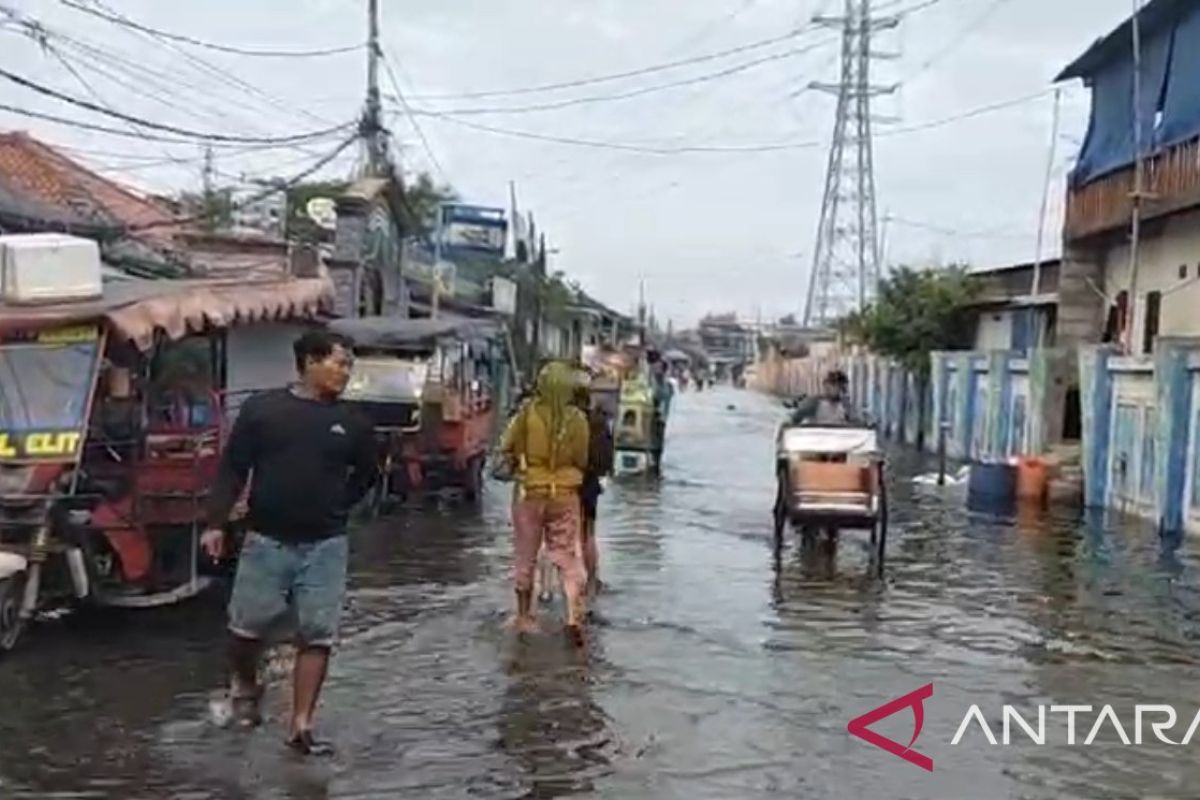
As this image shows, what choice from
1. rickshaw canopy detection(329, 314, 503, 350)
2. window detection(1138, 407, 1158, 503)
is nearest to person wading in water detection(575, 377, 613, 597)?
rickshaw canopy detection(329, 314, 503, 350)

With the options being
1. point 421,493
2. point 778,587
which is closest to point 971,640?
point 778,587

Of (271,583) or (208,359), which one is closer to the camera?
(271,583)

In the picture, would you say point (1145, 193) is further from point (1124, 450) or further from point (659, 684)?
point (659, 684)

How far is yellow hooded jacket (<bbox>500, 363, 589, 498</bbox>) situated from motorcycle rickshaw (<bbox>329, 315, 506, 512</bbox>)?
30.4 ft

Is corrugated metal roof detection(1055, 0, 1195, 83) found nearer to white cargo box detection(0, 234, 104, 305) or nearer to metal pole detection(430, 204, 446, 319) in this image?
metal pole detection(430, 204, 446, 319)

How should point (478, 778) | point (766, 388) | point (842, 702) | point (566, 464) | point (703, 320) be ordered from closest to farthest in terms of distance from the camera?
1. point (478, 778)
2. point (842, 702)
3. point (566, 464)
4. point (766, 388)
5. point (703, 320)

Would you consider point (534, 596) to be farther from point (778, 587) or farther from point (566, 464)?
point (778, 587)

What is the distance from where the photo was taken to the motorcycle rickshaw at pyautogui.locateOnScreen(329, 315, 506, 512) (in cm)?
2075

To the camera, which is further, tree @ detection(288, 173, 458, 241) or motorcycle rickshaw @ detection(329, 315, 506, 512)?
tree @ detection(288, 173, 458, 241)

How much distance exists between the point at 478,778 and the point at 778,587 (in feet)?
22.5

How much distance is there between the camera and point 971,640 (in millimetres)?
11789

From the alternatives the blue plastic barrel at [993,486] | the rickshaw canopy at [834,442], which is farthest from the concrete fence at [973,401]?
the rickshaw canopy at [834,442]

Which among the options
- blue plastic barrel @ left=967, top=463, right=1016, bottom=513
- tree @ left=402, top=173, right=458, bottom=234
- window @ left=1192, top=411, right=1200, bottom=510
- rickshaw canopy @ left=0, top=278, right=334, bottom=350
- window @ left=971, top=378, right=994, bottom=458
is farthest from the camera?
tree @ left=402, top=173, right=458, bottom=234

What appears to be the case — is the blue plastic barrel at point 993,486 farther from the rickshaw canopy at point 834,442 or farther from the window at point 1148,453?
the rickshaw canopy at point 834,442
